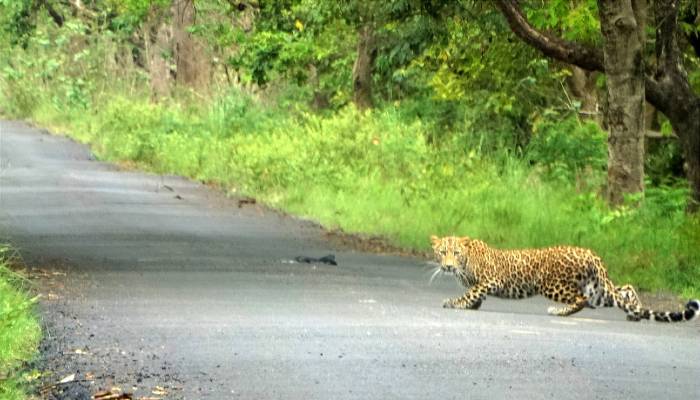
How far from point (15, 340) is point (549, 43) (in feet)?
44.5

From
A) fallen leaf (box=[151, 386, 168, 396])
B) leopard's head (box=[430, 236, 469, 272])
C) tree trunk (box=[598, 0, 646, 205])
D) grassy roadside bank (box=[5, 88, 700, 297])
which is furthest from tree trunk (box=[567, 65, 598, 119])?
fallen leaf (box=[151, 386, 168, 396])

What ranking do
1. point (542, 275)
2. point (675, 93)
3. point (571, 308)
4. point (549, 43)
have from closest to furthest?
point (542, 275) < point (571, 308) < point (675, 93) < point (549, 43)

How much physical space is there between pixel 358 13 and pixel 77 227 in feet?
19.1

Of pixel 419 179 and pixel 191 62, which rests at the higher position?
pixel 191 62

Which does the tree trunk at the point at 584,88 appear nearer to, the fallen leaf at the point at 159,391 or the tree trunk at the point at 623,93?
the tree trunk at the point at 623,93

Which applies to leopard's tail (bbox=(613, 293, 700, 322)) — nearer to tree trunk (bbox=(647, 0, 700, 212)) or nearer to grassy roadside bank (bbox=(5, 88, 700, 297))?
grassy roadside bank (bbox=(5, 88, 700, 297))

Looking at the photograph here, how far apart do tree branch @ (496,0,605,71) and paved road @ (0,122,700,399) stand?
13.2 feet

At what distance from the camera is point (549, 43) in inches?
960

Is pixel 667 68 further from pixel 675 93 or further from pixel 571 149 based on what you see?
pixel 571 149

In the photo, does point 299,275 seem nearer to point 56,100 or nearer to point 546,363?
point 546,363

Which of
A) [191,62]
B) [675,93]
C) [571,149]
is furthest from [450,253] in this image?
[191,62]

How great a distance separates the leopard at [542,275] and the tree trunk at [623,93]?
321 inches

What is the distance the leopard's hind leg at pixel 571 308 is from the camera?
15602mm

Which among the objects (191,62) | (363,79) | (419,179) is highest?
(191,62)
